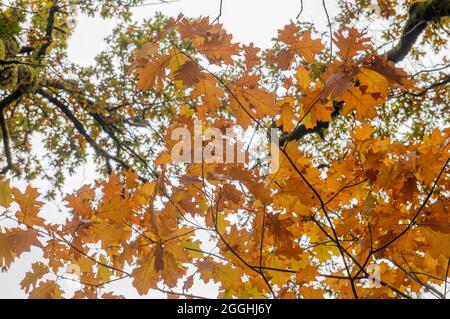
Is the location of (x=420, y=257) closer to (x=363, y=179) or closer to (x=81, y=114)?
(x=363, y=179)

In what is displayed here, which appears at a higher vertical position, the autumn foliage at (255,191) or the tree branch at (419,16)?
the tree branch at (419,16)

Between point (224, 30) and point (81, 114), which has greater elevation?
point (81, 114)

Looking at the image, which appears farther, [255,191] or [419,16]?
[419,16]

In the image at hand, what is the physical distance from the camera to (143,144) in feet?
20.0

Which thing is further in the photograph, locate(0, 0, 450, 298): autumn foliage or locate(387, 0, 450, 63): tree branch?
locate(387, 0, 450, 63): tree branch

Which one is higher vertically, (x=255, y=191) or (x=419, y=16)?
(x=419, y=16)

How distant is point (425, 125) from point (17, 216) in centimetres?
527

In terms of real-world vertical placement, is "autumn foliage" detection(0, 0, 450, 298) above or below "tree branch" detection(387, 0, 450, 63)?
below

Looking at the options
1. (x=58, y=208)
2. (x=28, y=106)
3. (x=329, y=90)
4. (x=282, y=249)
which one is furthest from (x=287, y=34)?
(x=28, y=106)

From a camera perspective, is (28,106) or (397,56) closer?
(397,56)

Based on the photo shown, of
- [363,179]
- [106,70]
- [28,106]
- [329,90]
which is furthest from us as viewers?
[28,106]

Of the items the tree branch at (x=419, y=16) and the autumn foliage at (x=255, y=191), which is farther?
the tree branch at (x=419, y=16)

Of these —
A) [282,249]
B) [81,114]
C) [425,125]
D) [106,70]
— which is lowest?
[282,249]

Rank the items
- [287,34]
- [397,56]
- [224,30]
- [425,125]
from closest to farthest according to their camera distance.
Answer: [224,30] → [287,34] → [397,56] → [425,125]
